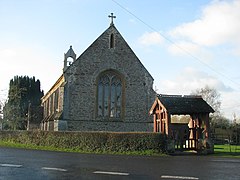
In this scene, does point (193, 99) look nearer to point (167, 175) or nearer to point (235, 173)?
point (235, 173)

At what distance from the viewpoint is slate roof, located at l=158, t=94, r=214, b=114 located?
19188 mm

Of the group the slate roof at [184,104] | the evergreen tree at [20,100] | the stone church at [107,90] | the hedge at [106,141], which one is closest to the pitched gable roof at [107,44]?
the stone church at [107,90]

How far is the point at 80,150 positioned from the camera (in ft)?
63.2

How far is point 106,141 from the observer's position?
61.5ft

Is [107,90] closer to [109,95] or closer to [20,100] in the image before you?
[109,95]

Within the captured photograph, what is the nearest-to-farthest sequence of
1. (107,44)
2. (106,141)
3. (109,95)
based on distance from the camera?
(106,141) → (109,95) → (107,44)

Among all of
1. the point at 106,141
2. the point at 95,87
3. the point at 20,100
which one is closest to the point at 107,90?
the point at 95,87

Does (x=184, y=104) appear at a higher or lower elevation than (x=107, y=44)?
lower

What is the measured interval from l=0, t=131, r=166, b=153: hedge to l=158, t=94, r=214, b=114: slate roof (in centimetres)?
213

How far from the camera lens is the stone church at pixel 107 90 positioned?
26203 mm

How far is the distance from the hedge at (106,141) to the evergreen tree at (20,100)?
91.5ft

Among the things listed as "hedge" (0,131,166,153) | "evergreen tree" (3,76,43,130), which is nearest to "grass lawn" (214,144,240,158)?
"hedge" (0,131,166,153)

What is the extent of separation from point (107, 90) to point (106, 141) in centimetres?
956

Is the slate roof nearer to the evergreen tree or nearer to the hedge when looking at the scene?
the hedge
